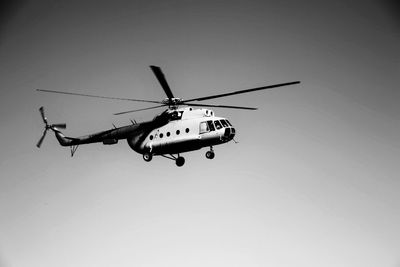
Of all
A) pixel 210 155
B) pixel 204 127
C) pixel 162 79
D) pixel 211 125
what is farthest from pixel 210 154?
pixel 162 79

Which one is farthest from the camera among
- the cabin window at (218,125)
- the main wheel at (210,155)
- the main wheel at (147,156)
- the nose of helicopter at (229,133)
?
the main wheel at (147,156)

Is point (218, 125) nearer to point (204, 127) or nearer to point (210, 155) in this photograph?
point (204, 127)

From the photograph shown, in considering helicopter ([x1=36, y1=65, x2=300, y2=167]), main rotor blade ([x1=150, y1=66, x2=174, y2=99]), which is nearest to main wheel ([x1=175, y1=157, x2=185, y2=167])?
helicopter ([x1=36, y1=65, x2=300, y2=167])

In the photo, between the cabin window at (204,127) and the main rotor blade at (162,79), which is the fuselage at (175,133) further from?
the main rotor blade at (162,79)

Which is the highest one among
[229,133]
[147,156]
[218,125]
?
[218,125]

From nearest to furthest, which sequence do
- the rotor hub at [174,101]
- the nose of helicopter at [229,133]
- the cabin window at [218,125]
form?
the nose of helicopter at [229,133] < the cabin window at [218,125] < the rotor hub at [174,101]

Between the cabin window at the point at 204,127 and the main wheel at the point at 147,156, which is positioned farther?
the main wheel at the point at 147,156

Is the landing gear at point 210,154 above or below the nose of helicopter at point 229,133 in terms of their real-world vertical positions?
below

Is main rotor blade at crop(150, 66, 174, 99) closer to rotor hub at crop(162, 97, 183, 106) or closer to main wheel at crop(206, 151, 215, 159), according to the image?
rotor hub at crop(162, 97, 183, 106)

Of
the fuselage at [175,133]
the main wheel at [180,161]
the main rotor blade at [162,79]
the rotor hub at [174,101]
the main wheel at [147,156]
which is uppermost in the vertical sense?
the main rotor blade at [162,79]

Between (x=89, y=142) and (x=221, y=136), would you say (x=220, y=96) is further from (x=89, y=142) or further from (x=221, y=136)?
(x=89, y=142)

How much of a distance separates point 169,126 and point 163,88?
3285 millimetres

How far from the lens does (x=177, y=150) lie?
38125 mm

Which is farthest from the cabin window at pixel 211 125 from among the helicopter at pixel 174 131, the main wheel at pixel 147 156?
the main wheel at pixel 147 156
